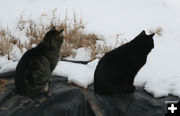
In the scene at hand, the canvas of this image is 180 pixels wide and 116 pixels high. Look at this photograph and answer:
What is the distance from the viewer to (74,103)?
5.32ft

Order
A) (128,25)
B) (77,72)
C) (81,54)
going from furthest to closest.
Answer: (128,25)
(81,54)
(77,72)

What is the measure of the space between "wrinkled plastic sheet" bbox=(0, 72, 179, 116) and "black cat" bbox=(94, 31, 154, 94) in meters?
0.07

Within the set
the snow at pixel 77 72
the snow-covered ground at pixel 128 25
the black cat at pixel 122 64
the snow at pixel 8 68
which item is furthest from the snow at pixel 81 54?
the black cat at pixel 122 64

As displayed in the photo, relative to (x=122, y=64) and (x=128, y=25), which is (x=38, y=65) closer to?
(x=122, y=64)

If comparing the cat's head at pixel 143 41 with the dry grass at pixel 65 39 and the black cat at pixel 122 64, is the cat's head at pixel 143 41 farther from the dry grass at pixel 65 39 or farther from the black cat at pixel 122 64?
the dry grass at pixel 65 39

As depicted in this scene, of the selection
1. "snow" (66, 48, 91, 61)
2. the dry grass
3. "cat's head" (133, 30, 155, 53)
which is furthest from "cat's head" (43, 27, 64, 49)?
"snow" (66, 48, 91, 61)

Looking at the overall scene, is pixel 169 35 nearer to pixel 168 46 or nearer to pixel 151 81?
pixel 168 46

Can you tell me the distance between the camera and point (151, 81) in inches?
76.4

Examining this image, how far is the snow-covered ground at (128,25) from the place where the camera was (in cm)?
194

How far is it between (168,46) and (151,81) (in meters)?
1.10

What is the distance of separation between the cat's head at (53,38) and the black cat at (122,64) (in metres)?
0.28

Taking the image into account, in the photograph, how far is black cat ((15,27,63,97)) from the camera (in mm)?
1518

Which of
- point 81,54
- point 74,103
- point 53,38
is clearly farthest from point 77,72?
point 81,54

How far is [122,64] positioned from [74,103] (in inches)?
13.8
